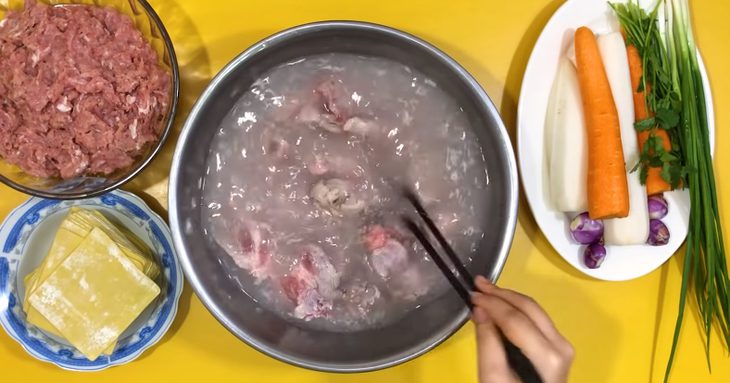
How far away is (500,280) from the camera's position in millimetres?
1500

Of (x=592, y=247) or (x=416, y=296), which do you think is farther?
(x=592, y=247)

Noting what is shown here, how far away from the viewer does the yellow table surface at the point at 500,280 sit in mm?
1455

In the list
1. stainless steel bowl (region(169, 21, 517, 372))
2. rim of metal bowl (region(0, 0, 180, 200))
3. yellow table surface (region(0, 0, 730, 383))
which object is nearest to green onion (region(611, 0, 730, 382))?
yellow table surface (region(0, 0, 730, 383))

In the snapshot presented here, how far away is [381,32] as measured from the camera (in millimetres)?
1219

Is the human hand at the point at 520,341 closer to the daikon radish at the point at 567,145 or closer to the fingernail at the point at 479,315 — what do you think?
the fingernail at the point at 479,315

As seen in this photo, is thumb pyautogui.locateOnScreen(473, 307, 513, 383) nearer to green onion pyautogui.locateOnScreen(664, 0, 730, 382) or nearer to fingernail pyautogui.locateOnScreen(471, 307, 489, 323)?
fingernail pyautogui.locateOnScreen(471, 307, 489, 323)

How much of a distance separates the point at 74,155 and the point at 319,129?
50 cm

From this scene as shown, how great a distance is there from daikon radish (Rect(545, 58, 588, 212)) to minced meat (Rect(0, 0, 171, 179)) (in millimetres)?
904

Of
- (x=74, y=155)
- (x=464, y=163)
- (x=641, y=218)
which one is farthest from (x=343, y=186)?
(x=641, y=218)

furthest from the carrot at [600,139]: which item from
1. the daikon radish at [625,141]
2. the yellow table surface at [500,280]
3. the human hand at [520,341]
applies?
the human hand at [520,341]

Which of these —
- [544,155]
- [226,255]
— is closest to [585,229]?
[544,155]

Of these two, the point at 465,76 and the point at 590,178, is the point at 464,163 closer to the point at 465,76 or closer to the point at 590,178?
the point at 465,76

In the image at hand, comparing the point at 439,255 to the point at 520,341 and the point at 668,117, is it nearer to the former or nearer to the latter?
the point at 520,341

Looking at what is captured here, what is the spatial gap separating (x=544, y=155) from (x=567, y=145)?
0.19 ft
